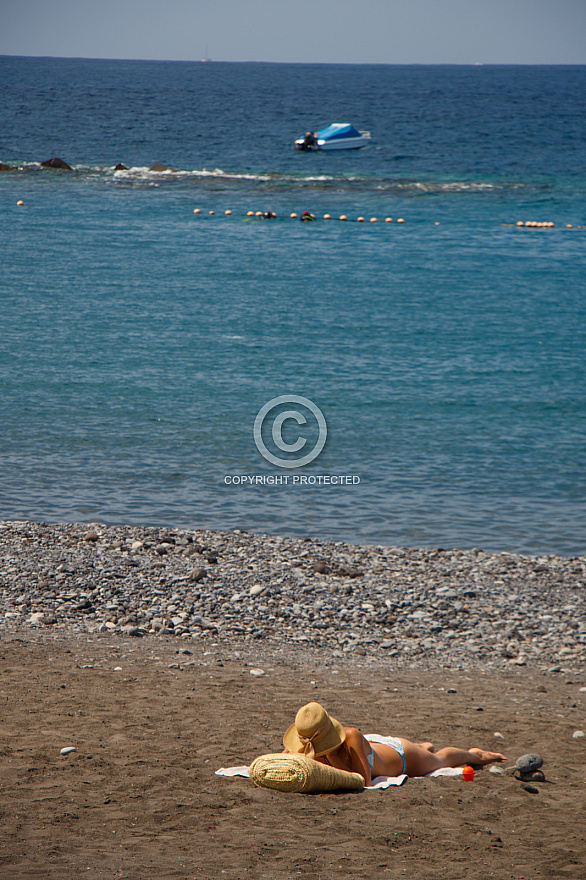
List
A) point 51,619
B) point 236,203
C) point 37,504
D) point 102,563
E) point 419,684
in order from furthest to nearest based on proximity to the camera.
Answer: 1. point 236,203
2. point 37,504
3. point 102,563
4. point 51,619
5. point 419,684

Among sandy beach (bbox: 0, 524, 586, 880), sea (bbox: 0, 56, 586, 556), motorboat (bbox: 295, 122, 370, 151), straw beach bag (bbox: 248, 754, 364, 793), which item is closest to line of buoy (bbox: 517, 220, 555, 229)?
sea (bbox: 0, 56, 586, 556)

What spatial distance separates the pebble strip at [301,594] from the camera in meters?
9.48

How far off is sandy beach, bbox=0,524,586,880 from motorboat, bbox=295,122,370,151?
205ft

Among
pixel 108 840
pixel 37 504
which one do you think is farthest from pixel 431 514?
pixel 108 840

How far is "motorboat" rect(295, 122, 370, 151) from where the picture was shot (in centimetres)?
6725

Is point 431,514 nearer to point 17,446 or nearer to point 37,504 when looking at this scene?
point 37,504

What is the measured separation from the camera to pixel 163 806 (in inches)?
217

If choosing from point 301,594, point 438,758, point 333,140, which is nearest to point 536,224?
point 333,140

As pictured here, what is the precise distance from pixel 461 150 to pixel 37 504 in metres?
63.8

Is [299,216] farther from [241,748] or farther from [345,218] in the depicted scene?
[241,748]

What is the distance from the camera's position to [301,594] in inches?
413

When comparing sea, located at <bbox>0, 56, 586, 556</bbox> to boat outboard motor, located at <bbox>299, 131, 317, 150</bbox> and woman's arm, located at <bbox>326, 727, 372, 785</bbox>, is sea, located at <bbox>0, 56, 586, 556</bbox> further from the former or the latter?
boat outboard motor, located at <bbox>299, 131, 317, 150</bbox>

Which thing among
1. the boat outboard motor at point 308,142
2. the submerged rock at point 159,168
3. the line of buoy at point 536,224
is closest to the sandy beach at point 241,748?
the line of buoy at point 536,224

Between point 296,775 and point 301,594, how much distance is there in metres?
4.81
